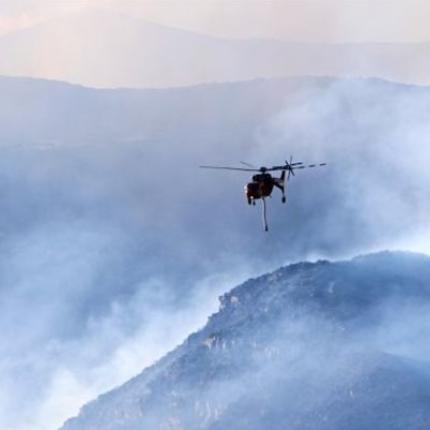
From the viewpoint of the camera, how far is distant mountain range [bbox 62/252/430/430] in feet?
490

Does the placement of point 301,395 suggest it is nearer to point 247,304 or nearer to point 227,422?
point 227,422

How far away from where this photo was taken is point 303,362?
16212 cm

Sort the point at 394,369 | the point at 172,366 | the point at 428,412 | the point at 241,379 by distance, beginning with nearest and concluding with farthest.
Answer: the point at 428,412 → the point at 394,369 → the point at 241,379 → the point at 172,366

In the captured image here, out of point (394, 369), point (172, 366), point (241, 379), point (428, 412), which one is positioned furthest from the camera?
point (172, 366)

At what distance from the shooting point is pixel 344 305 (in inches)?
6880

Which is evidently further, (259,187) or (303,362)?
(303,362)

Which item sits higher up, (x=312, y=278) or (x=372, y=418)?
(x=312, y=278)

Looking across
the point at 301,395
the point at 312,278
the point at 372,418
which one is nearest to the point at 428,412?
the point at 372,418

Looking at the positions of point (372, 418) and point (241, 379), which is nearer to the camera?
point (372, 418)

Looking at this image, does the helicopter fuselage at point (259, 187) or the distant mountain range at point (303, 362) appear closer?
the helicopter fuselage at point (259, 187)

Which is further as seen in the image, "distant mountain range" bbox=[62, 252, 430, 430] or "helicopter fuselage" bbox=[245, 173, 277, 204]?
"distant mountain range" bbox=[62, 252, 430, 430]

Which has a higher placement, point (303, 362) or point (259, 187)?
point (259, 187)

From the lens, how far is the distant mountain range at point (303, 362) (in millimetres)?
149500

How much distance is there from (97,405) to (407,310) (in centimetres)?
6034
